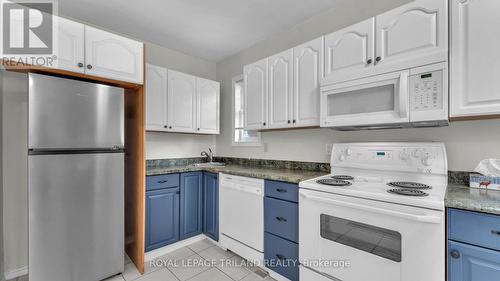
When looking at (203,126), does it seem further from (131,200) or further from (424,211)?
(424,211)

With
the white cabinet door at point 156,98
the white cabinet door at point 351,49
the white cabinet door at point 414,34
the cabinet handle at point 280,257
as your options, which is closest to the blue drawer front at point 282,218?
the cabinet handle at point 280,257

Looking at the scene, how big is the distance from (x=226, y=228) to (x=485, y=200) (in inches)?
80.6

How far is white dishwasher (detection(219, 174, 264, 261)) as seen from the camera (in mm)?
2018

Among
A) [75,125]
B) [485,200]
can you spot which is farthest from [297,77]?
[75,125]

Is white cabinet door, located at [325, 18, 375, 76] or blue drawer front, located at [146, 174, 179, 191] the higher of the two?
white cabinet door, located at [325, 18, 375, 76]

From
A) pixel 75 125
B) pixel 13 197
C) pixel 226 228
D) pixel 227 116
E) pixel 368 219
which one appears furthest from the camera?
pixel 227 116

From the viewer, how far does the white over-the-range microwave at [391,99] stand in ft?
4.41

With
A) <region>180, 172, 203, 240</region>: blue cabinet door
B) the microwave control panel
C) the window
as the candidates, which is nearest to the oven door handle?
the microwave control panel

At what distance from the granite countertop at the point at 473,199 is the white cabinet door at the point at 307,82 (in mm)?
1036

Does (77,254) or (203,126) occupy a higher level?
(203,126)

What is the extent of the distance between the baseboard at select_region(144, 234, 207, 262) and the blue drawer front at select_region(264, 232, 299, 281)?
1069 millimetres

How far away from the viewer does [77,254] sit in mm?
1700

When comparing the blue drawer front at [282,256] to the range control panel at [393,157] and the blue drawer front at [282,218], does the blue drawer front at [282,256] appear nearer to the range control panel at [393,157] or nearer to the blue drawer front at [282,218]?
the blue drawer front at [282,218]

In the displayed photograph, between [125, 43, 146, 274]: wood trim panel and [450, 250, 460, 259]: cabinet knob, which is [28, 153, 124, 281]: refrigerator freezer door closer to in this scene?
[125, 43, 146, 274]: wood trim panel
